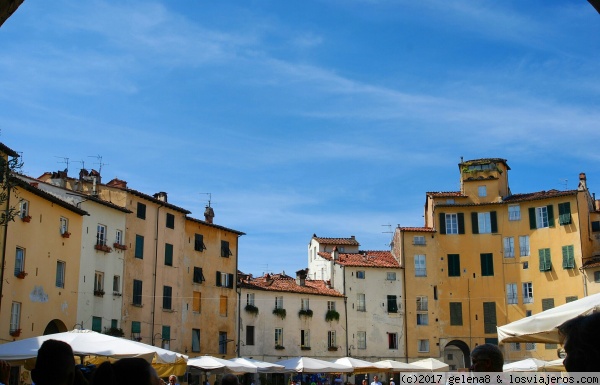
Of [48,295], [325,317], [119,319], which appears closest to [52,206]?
[48,295]

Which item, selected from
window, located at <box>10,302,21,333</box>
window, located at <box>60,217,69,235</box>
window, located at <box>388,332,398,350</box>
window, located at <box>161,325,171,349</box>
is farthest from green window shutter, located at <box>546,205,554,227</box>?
window, located at <box>10,302,21,333</box>

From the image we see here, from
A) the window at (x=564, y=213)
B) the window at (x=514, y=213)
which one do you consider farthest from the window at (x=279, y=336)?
the window at (x=564, y=213)

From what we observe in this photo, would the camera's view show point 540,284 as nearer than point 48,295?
No

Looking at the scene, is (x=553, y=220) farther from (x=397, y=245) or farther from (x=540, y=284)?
(x=397, y=245)

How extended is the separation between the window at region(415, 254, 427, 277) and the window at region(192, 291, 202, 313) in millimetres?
18170

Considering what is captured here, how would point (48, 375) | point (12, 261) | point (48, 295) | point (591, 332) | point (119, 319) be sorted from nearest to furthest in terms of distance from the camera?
point (591, 332)
point (48, 375)
point (12, 261)
point (48, 295)
point (119, 319)

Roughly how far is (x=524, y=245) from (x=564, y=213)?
418 cm

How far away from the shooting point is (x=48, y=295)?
129 feet

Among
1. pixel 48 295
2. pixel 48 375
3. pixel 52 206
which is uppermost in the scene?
pixel 52 206

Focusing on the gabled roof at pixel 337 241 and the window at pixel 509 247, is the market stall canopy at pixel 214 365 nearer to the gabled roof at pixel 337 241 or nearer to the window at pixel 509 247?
the window at pixel 509 247

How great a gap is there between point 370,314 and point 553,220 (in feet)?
51.9

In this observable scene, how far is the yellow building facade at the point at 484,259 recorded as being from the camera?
60.4 m

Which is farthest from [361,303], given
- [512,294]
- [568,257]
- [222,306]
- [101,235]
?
[101,235]

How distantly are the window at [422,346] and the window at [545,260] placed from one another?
10.6m
